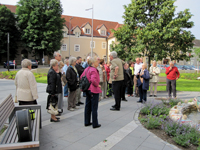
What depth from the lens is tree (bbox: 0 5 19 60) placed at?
40.2 meters

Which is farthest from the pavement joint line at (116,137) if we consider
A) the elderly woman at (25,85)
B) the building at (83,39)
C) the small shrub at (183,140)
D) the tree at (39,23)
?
the building at (83,39)

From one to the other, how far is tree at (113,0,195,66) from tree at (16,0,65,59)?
21781 millimetres

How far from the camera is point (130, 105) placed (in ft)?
26.4

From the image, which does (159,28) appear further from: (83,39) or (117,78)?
(83,39)

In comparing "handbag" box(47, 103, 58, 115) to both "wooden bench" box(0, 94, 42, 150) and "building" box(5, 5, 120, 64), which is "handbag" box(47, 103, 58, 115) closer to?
"wooden bench" box(0, 94, 42, 150)

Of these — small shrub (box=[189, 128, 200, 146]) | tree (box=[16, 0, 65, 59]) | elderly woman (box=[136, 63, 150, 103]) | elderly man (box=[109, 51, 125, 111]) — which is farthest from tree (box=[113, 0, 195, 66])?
tree (box=[16, 0, 65, 59])

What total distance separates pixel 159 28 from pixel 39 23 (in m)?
27.5

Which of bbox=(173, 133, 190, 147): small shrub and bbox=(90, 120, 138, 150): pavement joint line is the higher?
bbox=(173, 133, 190, 147): small shrub

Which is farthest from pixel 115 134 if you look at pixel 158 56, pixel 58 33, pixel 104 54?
pixel 104 54

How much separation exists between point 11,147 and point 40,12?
4015 cm

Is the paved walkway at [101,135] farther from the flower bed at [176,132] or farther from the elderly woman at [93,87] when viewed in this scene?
the elderly woman at [93,87]

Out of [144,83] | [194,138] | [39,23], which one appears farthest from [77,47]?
[194,138]

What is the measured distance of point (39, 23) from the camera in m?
38.4

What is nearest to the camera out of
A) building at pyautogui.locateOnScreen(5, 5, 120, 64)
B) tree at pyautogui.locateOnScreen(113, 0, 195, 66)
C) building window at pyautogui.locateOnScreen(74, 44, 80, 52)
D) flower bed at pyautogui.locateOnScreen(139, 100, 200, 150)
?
flower bed at pyautogui.locateOnScreen(139, 100, 200, 150)
